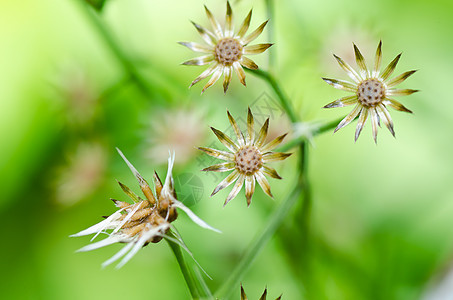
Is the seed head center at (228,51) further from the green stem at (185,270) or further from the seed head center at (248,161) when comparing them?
the green stem at (185,270)

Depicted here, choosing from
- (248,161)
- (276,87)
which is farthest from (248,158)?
(276,87)

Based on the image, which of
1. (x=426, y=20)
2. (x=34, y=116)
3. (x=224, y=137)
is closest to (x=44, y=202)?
Answer: (x=34, y=116)

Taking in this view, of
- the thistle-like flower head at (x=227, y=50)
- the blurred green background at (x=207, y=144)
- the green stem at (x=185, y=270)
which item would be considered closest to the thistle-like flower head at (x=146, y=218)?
the green stem at (x=185, y=270)

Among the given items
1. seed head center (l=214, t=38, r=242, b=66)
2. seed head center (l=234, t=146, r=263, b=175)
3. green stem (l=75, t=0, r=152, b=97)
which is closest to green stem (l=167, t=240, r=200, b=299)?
seed head center (l=234, t=146, r=263, b=175)

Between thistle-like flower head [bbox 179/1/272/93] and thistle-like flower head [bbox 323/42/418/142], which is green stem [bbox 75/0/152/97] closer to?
thistle-like flower head [bbox 179/1/272/93]

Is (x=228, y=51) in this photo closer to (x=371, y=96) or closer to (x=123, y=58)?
(x=371, y=96)

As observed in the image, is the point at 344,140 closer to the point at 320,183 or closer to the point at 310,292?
the point at 320,183
